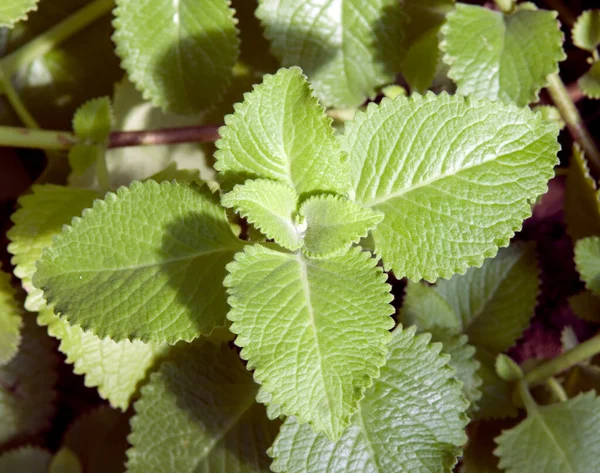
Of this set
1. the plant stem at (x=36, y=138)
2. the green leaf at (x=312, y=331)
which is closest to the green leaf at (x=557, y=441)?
the green leaf at (x=312, y=331)

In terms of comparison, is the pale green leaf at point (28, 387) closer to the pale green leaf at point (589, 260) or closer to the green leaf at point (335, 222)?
the green leaf at point (335, 222)

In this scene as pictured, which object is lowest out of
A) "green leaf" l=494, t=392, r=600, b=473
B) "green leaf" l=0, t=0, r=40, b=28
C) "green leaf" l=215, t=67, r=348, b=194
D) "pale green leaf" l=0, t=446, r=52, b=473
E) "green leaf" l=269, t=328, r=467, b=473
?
"pale green leaf" l=0, t=446, r=52, b=473

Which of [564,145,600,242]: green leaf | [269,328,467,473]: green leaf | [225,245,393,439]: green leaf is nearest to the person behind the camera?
[225,245,393,439]: green leaf

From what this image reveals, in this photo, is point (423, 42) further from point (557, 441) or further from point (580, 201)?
point (557, 441)

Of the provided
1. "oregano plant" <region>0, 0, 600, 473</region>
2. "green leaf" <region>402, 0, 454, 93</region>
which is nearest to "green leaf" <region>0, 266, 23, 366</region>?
"oregano plant" <region>0, 0, 600, 473</region>

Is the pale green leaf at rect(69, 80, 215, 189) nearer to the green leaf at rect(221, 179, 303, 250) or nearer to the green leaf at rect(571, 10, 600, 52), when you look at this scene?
the green leaf at rect(221, 179, 303, 250)

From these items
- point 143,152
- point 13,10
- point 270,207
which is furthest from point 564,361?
point 13,10

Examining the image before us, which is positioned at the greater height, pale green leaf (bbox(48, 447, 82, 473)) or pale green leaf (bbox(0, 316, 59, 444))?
pale green leaf (bbox(0, 316, 59, 444))

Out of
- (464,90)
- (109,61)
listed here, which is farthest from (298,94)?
(109,61)

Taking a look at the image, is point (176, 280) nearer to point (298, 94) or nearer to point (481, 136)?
point (298, 94)
